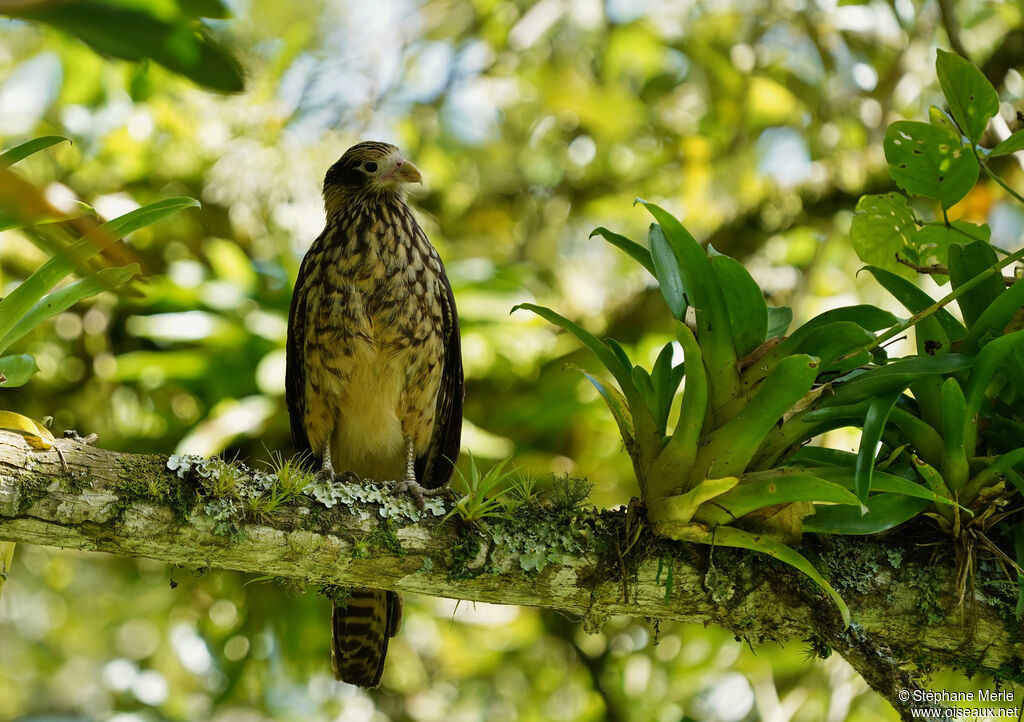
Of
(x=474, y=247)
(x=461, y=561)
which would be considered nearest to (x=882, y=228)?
(x=461, y=561)

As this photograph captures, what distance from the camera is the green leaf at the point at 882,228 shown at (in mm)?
2488

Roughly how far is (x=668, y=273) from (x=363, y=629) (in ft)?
5.62

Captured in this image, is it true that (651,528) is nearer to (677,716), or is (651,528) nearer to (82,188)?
(677,716)

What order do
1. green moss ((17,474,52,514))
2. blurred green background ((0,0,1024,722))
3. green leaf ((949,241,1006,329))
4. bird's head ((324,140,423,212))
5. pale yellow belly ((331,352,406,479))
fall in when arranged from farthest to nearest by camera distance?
blurred green background ((0,0,1024,722))
bird's head ((324,140,423,212))
pale yellow belly ((331,352,406,479))
green leaf ((949,241,1006,329))
green moss ((17,474,52,514))

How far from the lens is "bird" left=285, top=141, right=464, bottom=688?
10.4ft

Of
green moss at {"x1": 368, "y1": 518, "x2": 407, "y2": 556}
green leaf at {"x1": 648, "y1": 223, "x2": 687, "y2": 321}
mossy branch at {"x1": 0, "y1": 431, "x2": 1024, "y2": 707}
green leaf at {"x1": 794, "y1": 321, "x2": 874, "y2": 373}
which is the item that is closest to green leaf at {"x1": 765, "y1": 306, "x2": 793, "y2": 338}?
green leaf at {"x1": 794, "y1": 321, "x2": 874, "y2": 373}

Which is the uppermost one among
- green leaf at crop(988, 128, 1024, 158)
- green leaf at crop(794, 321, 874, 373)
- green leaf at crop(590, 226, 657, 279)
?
green leaf at crop(988, 128, 1024, 158)

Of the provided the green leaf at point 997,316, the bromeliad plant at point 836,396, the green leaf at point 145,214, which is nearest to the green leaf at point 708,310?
the bromeliad plant at point 836,396

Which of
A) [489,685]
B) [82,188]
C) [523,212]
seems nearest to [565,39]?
[523,212]

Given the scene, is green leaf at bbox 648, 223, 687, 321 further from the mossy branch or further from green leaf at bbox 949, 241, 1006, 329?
green leaf at bbox 949, 241, 1006, 329

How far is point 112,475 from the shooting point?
2045 mm

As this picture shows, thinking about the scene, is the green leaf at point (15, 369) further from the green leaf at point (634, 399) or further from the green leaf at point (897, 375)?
the green leaf at point (897, 375)

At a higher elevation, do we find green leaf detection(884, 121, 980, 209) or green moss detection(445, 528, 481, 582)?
green leaf detection(884, 121, 980, 209)

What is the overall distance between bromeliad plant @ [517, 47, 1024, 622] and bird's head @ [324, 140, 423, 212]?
167 cm
